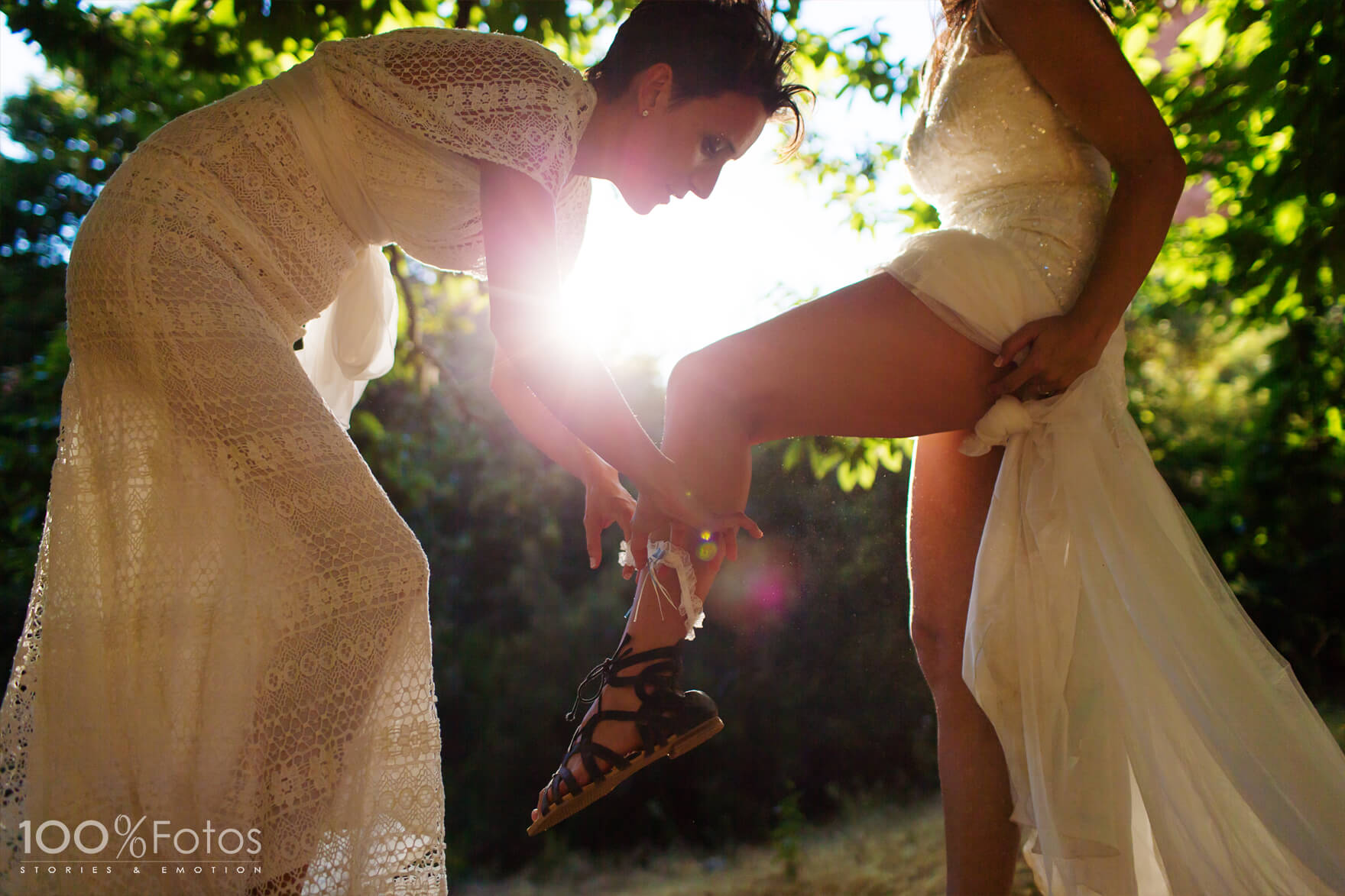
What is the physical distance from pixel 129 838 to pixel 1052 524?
1586 millimetres

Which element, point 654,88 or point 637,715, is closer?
point 637,715

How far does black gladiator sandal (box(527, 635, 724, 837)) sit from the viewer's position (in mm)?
1546

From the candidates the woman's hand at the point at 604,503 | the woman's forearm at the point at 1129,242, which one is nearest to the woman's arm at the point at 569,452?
the woman's hand at the point at 604,503

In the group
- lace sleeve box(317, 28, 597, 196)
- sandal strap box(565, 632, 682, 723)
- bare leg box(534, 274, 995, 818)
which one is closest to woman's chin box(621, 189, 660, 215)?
lace sleeve box(317, 28, 597, 196)

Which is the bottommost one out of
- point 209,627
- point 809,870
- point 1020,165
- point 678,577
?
point 809,870

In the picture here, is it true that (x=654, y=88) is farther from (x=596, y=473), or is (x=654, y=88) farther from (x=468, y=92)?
(x=596, y=473)

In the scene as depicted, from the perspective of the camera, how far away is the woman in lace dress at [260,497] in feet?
4.00

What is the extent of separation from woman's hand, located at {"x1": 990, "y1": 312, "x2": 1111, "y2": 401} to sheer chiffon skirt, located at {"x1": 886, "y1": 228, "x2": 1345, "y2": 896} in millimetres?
27

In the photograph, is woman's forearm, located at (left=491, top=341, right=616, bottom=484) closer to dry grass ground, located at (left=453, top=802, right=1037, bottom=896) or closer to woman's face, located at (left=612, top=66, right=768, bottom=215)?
woman's face, located at (left=612, top=66, right=768, bottom=215)

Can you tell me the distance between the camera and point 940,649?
184 cm

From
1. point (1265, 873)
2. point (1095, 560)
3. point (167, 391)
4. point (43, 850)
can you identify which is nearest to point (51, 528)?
point (167, 391)

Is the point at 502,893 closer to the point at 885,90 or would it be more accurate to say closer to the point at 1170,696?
the point at 1170,696

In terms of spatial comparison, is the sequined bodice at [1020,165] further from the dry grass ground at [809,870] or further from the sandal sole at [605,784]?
the dry grass ground at [809,870]

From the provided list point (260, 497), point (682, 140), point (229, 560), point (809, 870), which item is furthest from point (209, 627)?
point (809, 870)
